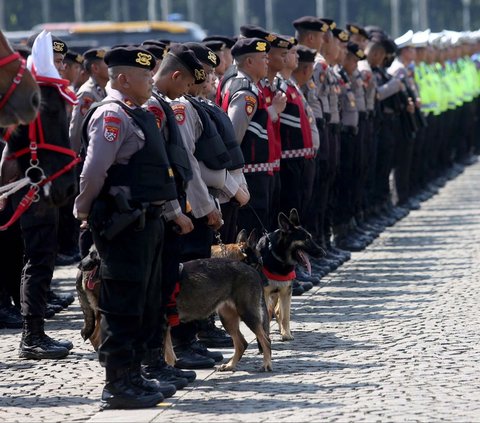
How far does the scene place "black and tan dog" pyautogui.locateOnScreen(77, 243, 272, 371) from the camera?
30.7ft

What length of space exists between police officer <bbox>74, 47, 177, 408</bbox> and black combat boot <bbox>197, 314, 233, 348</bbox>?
2.02 m

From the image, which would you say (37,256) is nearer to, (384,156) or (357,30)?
(357,30)

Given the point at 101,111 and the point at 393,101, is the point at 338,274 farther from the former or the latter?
the point at 101,111

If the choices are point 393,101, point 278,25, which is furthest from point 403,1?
point 393,101

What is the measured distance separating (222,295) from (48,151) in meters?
1.73

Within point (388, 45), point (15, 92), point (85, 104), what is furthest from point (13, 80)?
point (388, 45)

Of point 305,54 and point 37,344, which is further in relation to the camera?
point 305,54

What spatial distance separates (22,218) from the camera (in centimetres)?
1047

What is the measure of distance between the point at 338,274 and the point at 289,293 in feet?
12.7

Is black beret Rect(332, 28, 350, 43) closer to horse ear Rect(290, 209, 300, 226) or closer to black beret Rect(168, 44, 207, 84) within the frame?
horse ear Rect(290, 209, 300, 226)

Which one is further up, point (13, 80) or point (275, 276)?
point (13, 80)

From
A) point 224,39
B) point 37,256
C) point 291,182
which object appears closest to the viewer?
point 37,256

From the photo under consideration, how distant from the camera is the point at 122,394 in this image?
832 cm

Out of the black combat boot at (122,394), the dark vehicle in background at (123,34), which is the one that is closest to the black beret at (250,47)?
the black combat boot at (122,394)
